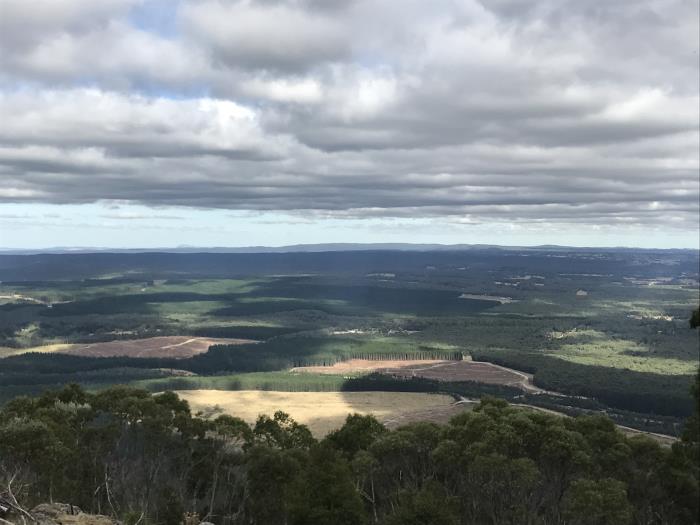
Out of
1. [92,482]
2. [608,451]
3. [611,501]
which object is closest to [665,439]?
[608,451]

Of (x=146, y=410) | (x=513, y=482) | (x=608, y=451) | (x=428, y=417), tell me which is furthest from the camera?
(x=428, y=417)

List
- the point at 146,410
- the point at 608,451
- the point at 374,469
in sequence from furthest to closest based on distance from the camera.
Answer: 1. the point at 146,410
2. the point at 374,469
3. the point at 608,451

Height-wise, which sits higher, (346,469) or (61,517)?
(61,517)

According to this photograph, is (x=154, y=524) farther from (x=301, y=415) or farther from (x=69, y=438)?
(x=301, y=415)

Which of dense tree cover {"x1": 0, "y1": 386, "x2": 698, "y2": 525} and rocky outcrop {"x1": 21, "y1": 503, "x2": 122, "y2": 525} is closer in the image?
rocky outcrop {"x1": 21, "y1": 503, "x2": 122, "y2": 525}

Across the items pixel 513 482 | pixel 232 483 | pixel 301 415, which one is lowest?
pixel 301 415

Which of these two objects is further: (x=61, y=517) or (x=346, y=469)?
(x=346, y=469)

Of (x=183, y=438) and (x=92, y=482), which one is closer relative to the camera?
(x=92, y=482)

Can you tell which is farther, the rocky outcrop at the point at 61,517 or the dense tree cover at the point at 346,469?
the dense tree cover at the point at 346,469
